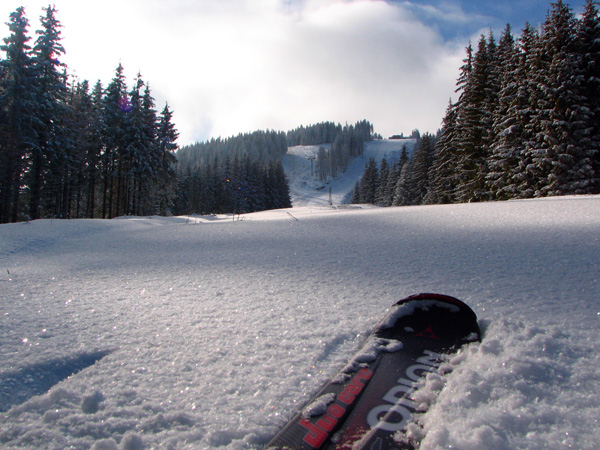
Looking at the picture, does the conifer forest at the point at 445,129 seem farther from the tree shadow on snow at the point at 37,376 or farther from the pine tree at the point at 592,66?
the tree shadow on snow at the point at 37,376

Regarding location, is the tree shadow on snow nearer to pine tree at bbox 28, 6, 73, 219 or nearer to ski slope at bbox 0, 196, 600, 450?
ski slope at bbox 0, 196, 600, 450

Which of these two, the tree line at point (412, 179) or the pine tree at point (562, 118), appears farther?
the tree line at point (412, 179)

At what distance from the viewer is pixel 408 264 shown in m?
3.98

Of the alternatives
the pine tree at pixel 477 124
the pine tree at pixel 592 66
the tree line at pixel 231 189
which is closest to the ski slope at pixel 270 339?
the pine tree at pixel 592 66

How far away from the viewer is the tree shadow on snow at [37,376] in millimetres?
1681

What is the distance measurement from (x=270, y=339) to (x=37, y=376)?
1393 millimetres

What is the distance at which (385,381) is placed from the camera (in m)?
1.87

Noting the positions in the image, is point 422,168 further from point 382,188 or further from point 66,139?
point 66,139

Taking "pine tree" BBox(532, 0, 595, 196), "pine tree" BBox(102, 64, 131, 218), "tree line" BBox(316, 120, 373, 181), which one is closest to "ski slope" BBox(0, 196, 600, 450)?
"pine tree" BBox(532, 0, 595, 196)

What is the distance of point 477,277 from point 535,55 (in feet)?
69.1

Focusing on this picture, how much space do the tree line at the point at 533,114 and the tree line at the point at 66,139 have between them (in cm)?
2600

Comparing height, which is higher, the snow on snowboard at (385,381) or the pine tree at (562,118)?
the pine tree at (562,118)

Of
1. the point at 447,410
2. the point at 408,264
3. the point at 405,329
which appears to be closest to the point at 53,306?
the point at 405,329

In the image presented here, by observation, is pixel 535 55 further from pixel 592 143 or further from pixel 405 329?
pixel 405 329
